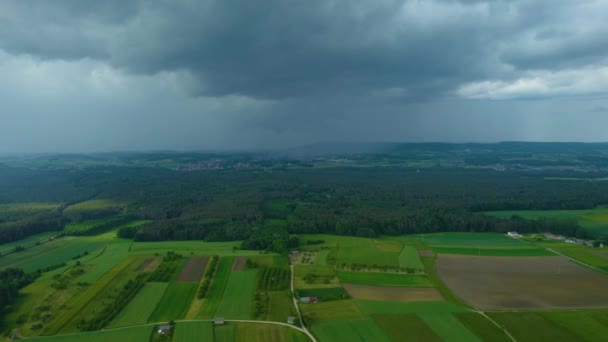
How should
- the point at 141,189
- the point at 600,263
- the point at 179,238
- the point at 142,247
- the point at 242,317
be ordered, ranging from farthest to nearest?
1. the point at 141,189
2. the point at 179,238
3. the point at 142,247
4. the point at 600,263
5. the point at 242,317

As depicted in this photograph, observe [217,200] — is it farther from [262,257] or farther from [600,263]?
[600,263]

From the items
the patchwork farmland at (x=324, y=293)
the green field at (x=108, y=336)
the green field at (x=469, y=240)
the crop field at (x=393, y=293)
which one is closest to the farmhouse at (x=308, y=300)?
the patchwork farmland at (x=324, y=293)

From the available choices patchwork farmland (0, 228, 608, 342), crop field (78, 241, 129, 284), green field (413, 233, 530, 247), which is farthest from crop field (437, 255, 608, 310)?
crop field (78, 241, 129, 284)

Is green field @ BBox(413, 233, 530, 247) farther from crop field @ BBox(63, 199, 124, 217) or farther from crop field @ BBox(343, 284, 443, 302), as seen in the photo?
crop field @ BBox(63, 199, 124, 217)

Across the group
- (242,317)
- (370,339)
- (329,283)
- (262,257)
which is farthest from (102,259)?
(370,339)

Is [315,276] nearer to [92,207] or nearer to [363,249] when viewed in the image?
[363,249]

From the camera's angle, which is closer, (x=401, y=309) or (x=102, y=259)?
(x=401, y=309)
